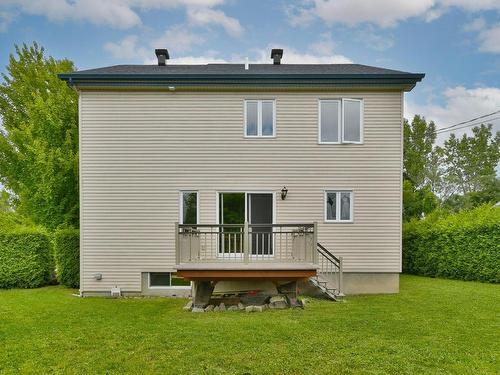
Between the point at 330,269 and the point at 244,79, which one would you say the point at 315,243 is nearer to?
the point at 330,269

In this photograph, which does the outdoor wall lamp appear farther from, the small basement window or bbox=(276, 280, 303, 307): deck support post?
the small basement window

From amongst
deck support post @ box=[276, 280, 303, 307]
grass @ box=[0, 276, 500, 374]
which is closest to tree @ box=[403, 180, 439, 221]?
grass @ box=[0, 276, 500, 374]

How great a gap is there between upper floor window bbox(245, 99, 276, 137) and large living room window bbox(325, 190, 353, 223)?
2.50 m

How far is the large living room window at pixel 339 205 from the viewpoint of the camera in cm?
934

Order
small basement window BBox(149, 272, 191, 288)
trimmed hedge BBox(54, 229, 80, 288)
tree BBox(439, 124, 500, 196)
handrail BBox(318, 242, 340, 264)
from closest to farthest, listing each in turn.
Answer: handrail BBox(318, 242, 340, 264), small basement window BBox(149, 272, 191, 288), trimmed hedge BBox(54, 229, 80, 288), tree BBox(439, 124, 500, 196)

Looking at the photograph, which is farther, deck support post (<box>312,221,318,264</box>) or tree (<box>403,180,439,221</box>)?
tree (<box>403,180,439,221</box>)

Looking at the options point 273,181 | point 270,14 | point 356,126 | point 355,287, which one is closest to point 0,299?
point 273,181

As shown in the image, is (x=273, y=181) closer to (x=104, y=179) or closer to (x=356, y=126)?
(x=356, y=126)

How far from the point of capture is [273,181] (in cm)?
934

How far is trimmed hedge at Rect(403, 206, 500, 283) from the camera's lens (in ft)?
34.7

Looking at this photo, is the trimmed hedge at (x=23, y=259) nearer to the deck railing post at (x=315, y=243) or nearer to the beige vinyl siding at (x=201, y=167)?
the beige vinyl siding at (x=201, y=167)

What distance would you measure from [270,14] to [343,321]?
45.7 feet

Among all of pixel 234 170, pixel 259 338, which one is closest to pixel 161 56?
pixel 234 170

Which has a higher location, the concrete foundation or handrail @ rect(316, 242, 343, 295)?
handrail @ rect(316, 242, 343, 295)
